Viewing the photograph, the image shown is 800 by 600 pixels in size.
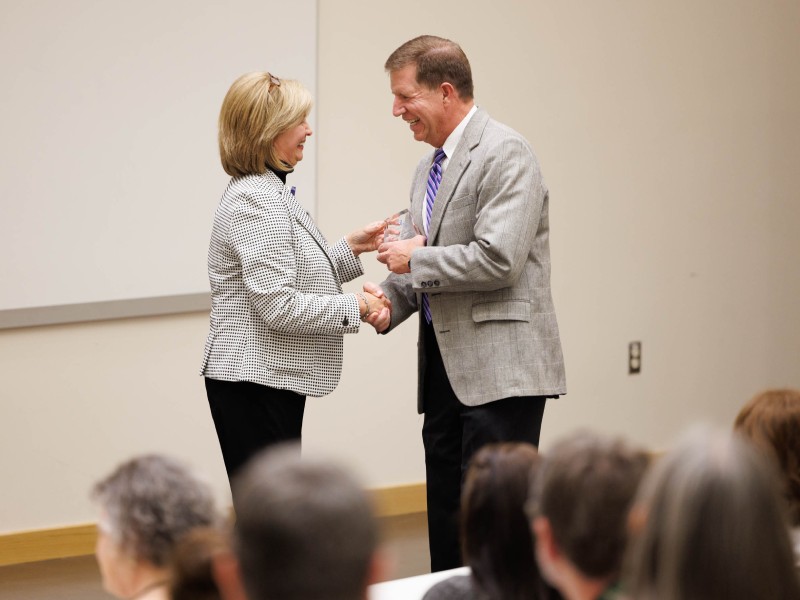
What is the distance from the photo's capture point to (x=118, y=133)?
163 inches

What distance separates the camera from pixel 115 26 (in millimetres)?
4078

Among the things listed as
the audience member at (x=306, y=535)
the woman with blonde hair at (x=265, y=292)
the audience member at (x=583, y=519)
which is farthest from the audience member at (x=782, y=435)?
the audience member at (x=306, y=535)

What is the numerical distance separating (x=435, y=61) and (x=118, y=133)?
1.60 m

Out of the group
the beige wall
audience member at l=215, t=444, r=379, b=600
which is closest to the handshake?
the beige wall

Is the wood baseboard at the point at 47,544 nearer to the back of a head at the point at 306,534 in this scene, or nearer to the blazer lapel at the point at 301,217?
the blazer lapel at the point at 301,217

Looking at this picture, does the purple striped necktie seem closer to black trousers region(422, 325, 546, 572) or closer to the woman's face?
black trousers region(422, 325, 546, 572)

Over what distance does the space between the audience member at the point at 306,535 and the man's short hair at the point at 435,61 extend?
203 cm

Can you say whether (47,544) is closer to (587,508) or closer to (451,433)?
(451,433)

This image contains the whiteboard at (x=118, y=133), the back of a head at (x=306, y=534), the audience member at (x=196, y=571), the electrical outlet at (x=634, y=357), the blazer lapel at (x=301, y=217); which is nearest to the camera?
the back of a head at (x=306, y=534)

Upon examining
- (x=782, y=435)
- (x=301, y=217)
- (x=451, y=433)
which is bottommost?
(x=451, y=433)

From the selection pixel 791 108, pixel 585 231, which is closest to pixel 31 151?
pixel 585 231

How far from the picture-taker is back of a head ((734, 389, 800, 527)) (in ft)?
7.03

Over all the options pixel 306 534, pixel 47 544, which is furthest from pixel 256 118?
pixel 47 544

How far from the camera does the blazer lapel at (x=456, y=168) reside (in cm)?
302
